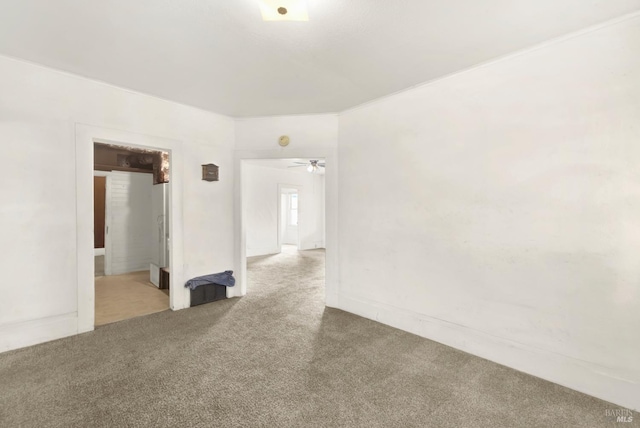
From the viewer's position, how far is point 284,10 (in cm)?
178

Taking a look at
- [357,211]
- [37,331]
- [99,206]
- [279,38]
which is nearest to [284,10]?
[279,38]

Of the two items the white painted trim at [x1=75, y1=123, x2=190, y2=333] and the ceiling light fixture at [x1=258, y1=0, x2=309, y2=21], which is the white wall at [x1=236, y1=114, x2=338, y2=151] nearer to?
the white painted trim at [x1=75, y1=123, x2=190, y2=333]

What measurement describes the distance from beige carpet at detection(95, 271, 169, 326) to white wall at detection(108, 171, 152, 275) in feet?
1.57

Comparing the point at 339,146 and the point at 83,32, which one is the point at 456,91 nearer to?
the point at 339,146

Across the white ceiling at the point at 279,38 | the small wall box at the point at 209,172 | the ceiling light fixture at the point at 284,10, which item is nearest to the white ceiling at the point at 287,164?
the small wall box at the point at 209,172

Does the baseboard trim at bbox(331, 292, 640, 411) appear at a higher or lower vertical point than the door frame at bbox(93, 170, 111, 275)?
lower

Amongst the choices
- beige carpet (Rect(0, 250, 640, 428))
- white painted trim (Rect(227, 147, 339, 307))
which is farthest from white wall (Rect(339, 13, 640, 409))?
white painted trim (Rect(227, 147, 339, 307))

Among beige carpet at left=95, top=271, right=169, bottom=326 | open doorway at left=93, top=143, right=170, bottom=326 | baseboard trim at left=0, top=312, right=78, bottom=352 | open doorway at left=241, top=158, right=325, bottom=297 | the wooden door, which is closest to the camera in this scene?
baseboard trim at left=0, top=312, right=78, bottom=352

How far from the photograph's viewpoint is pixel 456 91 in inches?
103

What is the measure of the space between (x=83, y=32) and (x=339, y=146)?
2.60 metres

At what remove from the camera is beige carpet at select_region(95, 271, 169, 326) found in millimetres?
3334

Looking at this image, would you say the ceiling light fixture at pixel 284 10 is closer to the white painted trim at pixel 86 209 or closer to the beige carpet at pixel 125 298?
the white painted trim at pixel 86 209

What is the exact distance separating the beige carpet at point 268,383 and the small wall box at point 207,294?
0.60 meters

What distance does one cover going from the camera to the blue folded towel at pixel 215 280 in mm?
3533
